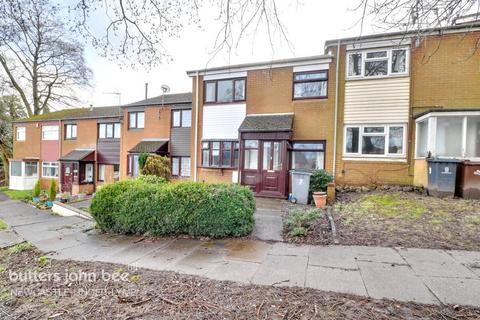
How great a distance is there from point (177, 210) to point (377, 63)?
9998mm

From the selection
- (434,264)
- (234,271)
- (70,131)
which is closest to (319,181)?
(434,264)

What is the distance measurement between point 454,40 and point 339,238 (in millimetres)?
9558

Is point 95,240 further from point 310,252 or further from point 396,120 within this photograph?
point 396,120

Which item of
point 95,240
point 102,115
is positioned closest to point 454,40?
point 95,240

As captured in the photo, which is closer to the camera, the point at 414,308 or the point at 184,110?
the point at 414,308

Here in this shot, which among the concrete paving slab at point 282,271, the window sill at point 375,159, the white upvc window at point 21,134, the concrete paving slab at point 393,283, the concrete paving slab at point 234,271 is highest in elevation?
the white upvc window at point 21,134

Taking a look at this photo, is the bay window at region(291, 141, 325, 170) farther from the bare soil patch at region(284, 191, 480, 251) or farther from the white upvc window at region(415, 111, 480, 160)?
the white upvc window at region(415, 111, 480, 160)

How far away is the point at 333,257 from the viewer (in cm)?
434

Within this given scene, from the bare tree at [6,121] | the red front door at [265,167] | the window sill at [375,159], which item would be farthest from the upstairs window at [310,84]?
the bare tree at [6,121]

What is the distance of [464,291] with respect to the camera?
311cm

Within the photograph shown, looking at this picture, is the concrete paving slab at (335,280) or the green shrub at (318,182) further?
the green shrub at (318,182)

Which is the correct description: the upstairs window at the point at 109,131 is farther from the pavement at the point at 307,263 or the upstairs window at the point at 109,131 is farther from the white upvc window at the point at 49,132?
the pavement at the point at 307,263

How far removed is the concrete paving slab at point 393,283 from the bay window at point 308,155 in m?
7.46

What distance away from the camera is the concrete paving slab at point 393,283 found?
2.99 meters
